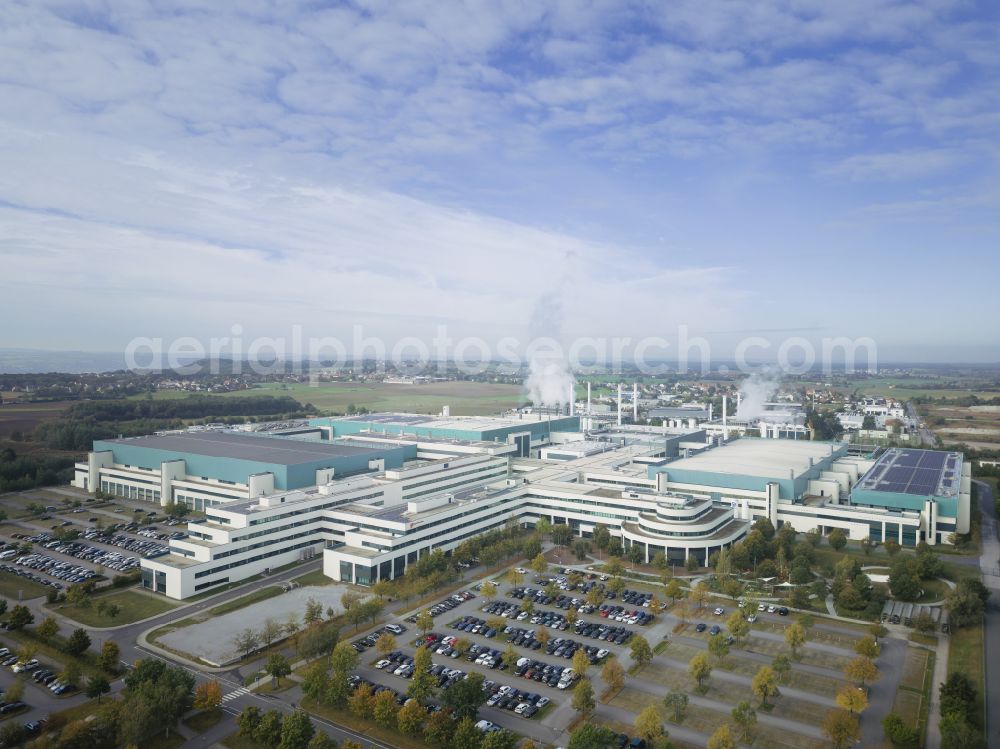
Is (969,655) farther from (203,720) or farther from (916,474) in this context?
(203,720)

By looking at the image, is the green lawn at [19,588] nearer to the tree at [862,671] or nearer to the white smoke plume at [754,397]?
the tree at [862,671]

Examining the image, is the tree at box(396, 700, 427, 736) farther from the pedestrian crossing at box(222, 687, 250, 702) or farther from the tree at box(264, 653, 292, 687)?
the pedestrian crossing at box(222, 687, 250, 702)

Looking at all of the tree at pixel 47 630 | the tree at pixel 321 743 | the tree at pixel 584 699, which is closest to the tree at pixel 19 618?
the tree at pixel 47 630

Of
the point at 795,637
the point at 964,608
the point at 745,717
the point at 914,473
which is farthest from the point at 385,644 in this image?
the point at 914,473

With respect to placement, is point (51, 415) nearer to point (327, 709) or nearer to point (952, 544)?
point (327, 709)

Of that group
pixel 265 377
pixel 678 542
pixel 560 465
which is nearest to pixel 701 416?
pixel 560 465
